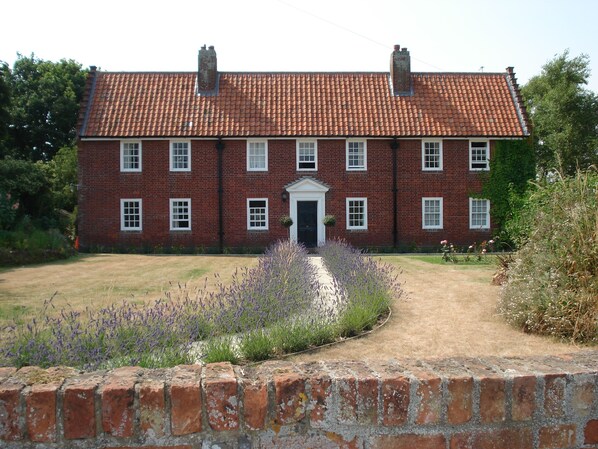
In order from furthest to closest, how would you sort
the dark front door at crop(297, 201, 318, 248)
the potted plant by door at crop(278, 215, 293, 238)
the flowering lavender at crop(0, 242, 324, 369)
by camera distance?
the dark front door at crop(297, 201, 318, 248) < the potted plant by door at crop(278, 215, 293, 238) < the flowering lavender at crop(0, 242, 324, 369)

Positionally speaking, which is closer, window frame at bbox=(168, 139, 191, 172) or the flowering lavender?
the flowering lavender

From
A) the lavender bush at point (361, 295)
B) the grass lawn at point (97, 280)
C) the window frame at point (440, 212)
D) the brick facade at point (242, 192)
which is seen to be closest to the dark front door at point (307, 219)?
the brick facade at point (242, 192)

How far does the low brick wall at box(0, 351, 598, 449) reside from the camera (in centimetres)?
245

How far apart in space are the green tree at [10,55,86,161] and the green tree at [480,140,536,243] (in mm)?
33570

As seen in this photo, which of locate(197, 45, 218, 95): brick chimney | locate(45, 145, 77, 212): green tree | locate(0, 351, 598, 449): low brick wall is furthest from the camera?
locate(45, 145, 77, 212): green tree

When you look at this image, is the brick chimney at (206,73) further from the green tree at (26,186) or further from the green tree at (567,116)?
the green tree at (567,116)

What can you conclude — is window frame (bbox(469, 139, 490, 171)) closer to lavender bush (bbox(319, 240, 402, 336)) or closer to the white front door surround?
the white front door surround

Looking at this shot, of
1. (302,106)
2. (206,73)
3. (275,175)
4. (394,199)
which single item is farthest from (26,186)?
(394,199)

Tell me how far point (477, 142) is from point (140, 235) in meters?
17.8

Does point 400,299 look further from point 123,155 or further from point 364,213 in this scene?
point 123,155

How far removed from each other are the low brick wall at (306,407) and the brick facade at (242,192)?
2616 centimetres

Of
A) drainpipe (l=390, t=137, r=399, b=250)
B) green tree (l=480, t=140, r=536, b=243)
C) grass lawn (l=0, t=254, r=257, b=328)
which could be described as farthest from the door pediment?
green tree (l=480, t=140, r=536, b=243)

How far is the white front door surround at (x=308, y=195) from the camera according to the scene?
1137 inches

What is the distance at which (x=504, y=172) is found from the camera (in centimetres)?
2911
